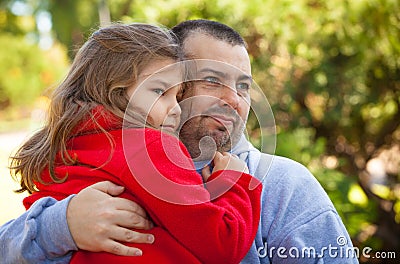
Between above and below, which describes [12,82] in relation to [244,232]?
below

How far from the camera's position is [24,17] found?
782 inches

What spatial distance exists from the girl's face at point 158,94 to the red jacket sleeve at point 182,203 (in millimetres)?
128

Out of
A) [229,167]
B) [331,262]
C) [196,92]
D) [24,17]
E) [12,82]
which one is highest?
[196,92]

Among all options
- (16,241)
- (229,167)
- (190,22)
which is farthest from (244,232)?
(190,22)

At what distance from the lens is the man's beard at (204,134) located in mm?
1962

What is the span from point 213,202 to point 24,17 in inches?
770

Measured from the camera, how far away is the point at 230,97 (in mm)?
1989

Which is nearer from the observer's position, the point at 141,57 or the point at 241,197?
the point at 241,197

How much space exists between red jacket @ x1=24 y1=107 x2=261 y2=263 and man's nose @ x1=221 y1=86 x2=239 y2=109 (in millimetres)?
386

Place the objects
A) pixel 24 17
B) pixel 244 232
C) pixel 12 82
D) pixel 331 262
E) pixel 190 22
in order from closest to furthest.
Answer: pixel 244 232
pixel 331 262
pixel 190 22
pixel 24 17
pixel 12 82

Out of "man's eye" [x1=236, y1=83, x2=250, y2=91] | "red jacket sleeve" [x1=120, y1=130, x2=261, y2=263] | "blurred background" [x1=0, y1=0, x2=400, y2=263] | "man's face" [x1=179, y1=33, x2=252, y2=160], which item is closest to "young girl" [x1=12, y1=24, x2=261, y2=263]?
"red jacket sleeve" [x1=120, y1=130, x2=261, y2=263]

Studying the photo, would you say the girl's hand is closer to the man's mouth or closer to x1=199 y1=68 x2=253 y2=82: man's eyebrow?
the man's mouth

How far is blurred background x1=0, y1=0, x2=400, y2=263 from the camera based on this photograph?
4727 millimetres

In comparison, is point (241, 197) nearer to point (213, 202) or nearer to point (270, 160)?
point (213, 202)
